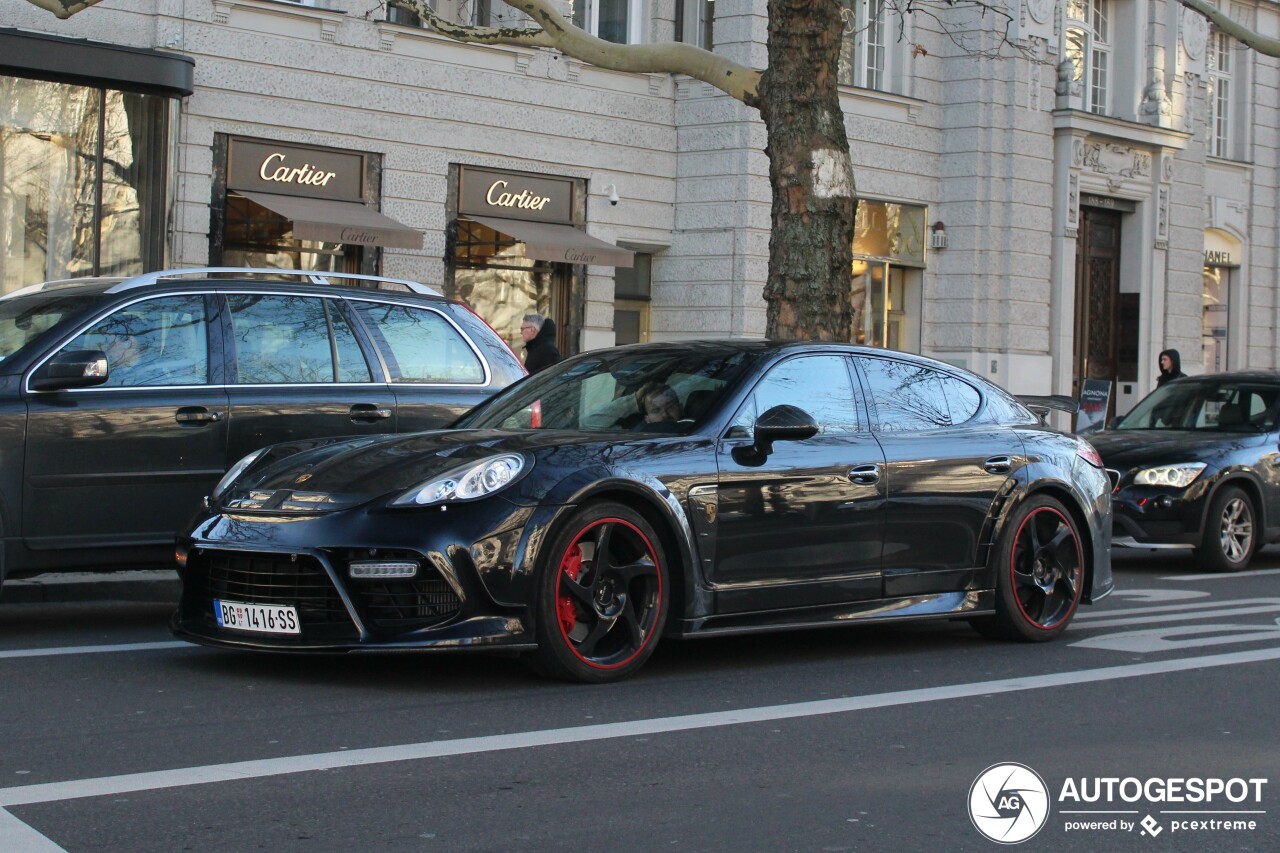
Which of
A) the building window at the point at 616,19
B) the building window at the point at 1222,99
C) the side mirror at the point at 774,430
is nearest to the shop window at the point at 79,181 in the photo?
the building window at the point at 616,19

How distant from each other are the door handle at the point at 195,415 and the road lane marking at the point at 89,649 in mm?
1087

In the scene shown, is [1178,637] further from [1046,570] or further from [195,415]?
[195,415]

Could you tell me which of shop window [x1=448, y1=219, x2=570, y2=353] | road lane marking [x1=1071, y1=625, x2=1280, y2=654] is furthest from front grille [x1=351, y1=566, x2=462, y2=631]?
shop window [x1=448, y1=219, x2=570, y2=353]

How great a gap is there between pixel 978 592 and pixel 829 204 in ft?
22.4

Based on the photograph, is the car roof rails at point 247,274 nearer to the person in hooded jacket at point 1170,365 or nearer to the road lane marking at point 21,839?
the road lane marking at point 21,839

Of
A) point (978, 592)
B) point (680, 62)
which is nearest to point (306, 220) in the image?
point (680, 62)

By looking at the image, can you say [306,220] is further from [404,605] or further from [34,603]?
[404,605]

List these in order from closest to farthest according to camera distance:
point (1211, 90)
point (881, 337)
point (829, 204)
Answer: point (829, 204) < point (881, 337) < point (1211, 90)

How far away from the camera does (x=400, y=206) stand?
21406 millimetres

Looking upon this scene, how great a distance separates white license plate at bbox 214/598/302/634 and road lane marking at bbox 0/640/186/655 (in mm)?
1169

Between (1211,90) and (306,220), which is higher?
(1211,90)

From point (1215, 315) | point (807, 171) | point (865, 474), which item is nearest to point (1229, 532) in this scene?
point (807, 171)

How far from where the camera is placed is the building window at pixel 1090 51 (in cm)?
2881

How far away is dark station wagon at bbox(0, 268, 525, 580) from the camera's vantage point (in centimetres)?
822
